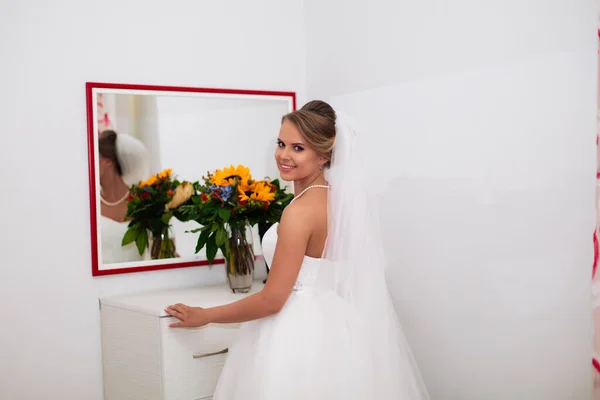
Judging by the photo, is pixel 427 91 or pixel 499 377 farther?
pixel 427 91

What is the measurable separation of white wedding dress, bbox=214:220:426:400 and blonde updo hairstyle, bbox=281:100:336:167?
1.21 feet

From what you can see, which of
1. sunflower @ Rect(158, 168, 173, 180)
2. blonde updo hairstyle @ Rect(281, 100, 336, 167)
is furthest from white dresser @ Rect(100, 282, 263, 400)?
blonde updo hairstyle @ Rect(281, 100, 336, 167)

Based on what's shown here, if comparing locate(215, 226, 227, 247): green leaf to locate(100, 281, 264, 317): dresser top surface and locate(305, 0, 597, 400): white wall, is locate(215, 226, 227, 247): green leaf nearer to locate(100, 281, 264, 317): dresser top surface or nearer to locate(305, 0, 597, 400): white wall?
locate(100, 281, 264, 317): dresser top surface

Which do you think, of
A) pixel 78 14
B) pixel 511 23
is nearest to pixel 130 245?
pixel 78 14

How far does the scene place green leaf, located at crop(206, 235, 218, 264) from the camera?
281 centimetres

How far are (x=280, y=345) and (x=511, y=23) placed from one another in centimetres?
132

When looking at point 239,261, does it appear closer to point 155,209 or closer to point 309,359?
point 155,209

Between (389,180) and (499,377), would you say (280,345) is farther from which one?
(389,180)

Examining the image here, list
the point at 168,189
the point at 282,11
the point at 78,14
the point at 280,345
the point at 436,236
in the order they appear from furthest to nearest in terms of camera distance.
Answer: the point at 282,11 < the point at 168,189 < the point at 78,14 < the point at 436,236 < the point at 280,345

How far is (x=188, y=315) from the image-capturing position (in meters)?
2.30

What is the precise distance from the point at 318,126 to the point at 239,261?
826 millimetres

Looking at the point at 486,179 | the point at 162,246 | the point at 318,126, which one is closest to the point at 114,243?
the point at 162,246

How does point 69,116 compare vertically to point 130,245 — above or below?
above

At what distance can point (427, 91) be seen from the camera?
2598mm
